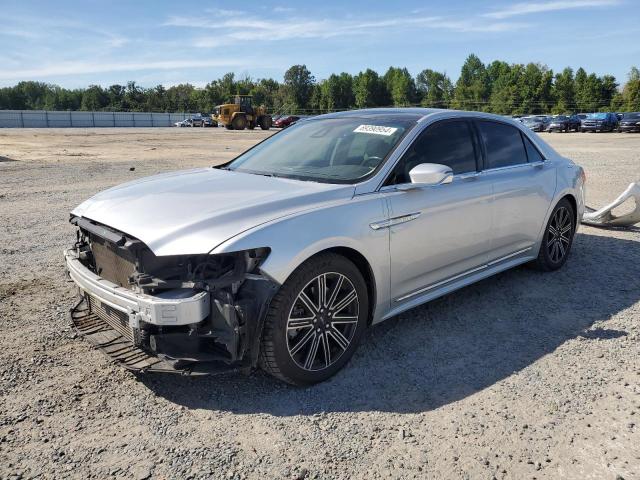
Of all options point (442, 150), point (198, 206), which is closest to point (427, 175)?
point (442, 150)

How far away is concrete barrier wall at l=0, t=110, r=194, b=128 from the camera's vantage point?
213 ft

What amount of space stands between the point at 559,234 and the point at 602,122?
164ft

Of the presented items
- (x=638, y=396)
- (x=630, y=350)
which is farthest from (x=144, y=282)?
(x=630, y=350)

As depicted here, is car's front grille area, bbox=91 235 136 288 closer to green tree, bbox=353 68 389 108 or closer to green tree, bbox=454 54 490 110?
green tree, bbox=454 54 490 110

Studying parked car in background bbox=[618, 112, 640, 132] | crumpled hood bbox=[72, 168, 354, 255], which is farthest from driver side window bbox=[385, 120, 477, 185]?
parked car in background bbox=[618, 112, 640, 132]

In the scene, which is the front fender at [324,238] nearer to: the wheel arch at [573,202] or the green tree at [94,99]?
the wheel arch at [573,202]

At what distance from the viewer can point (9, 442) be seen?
290cm

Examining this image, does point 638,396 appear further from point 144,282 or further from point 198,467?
point 144,282

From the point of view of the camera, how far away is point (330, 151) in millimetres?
4395

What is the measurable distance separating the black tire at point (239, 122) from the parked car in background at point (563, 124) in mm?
29366

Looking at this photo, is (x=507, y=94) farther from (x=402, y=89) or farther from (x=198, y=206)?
(x=198, y=206)

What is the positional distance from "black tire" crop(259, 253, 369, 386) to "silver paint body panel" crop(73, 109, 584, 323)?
118 mm

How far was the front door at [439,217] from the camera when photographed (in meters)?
3.90

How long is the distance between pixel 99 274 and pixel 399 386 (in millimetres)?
2135
